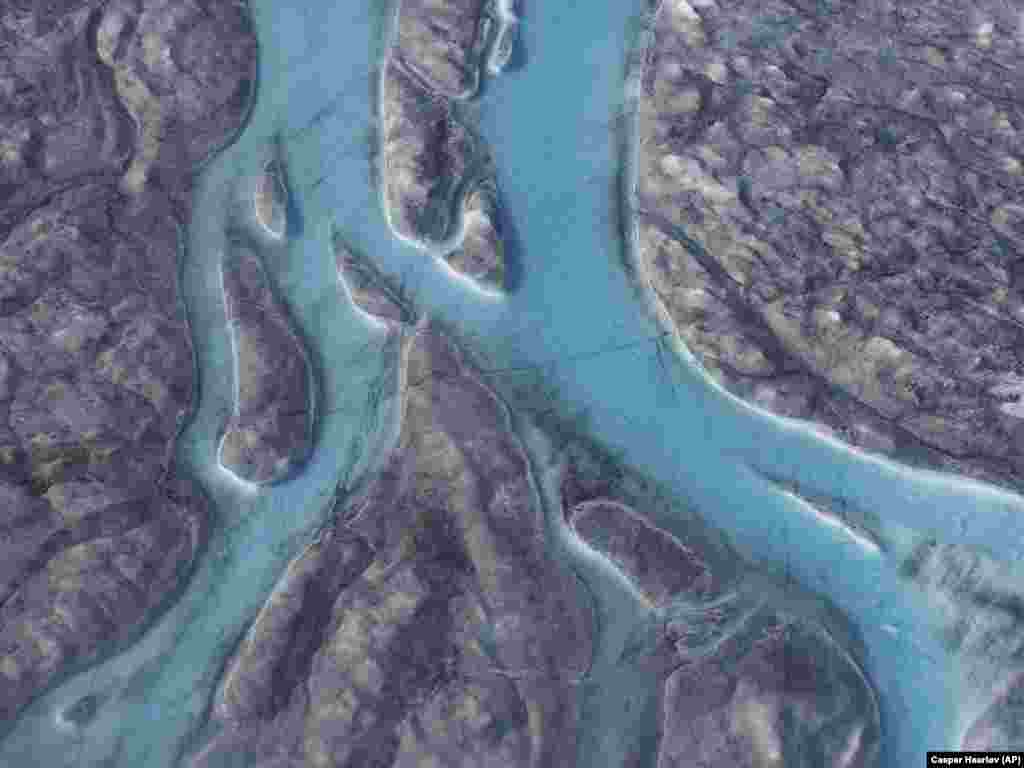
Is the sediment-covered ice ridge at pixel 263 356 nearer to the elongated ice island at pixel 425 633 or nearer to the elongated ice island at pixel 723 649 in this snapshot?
the elongated ice island at pixel 425 633

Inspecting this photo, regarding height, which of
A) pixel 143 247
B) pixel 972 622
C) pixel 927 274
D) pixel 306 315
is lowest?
pixel 972 622

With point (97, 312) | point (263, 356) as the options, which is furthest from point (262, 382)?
point (97, 312)

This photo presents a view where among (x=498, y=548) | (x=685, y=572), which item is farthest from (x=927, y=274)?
(x=498, y=548)

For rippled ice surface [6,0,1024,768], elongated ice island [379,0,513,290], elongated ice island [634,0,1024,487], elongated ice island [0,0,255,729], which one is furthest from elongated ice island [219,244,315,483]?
elongated ice island [634,0,1024,487]

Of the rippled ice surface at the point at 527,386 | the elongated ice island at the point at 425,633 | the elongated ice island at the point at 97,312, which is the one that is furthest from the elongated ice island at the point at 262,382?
the elongated ice island at the point at 425,633

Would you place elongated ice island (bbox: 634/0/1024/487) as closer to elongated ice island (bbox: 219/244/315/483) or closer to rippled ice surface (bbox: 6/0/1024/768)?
rippled ice surface (bbox: 6/0/1024/768)

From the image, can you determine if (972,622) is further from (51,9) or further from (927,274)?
(51,9)
